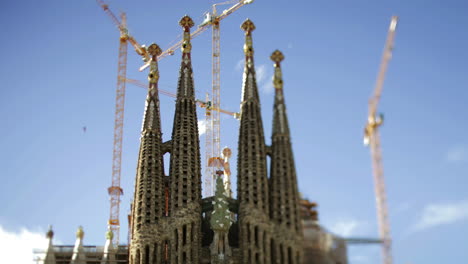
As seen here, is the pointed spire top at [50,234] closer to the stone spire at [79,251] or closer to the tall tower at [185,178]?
the stone spire at [79,251]

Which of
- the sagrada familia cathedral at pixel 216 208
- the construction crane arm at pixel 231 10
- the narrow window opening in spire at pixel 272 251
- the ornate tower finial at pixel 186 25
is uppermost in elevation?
the construction crane arm at pixel 231 10

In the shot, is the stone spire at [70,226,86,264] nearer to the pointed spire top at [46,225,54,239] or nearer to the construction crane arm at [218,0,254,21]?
the pointed spire top at [46,225,54,239]

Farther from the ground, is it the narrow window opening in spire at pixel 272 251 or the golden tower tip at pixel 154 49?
the golden tower tip at pixel 154 49

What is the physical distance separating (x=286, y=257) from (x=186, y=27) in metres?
25.2

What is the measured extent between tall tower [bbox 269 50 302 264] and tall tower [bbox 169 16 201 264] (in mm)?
6773

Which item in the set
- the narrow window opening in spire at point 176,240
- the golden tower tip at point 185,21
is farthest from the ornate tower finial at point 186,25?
the narrow window opening in spire at point 176,240

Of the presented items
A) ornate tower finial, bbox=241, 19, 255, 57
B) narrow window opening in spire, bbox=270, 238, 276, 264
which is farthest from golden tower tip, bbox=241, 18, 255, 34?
narrow window opening in spire, bbox=270, 238, 276, 264

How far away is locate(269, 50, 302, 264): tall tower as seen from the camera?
283ft

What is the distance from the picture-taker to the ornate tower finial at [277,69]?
93.4 metres

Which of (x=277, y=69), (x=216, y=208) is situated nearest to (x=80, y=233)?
(x=216, y=208)

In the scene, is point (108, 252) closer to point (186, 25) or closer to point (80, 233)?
point (80, 233)

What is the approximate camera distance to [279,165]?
89125 millimetres

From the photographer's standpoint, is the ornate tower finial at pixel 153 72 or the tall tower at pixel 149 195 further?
the ornate tower finial at pixel 153 72

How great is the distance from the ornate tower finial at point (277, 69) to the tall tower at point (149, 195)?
37.3 ft
